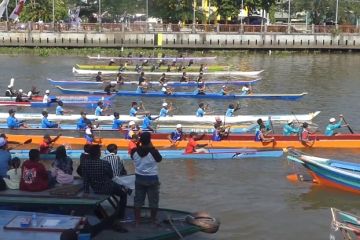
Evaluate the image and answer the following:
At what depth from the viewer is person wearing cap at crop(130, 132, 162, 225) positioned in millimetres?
10242

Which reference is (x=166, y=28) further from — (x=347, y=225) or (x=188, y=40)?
(x=347, y=225)

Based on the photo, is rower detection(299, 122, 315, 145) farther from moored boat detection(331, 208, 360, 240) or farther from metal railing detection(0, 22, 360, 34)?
metal railing detection(0, 22, 360, 34)

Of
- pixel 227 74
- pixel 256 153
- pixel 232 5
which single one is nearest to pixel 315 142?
pixel 256 153

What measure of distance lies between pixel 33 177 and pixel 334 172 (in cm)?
797

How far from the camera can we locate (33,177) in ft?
35.4

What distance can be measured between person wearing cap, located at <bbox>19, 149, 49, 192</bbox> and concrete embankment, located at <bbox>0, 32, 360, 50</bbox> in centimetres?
5035

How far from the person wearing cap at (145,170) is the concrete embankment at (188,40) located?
50.7 m

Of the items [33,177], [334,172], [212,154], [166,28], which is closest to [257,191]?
[334,172]

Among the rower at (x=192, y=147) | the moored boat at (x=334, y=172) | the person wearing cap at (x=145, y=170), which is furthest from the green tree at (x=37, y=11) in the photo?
the person wearing cap at (x=145, y=170)

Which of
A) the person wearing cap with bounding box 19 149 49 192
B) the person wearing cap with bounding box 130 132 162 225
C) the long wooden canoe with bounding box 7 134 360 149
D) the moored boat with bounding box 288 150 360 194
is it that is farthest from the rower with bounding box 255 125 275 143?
the person wearing cap with bounding box 19 149 49 192

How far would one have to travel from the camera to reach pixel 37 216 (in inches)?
405

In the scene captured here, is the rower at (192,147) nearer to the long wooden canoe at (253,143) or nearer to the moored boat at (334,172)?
the long wooden canoe at (253,143)

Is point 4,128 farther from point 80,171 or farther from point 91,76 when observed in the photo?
point 91,76

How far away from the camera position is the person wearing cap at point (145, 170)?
33.6ft
